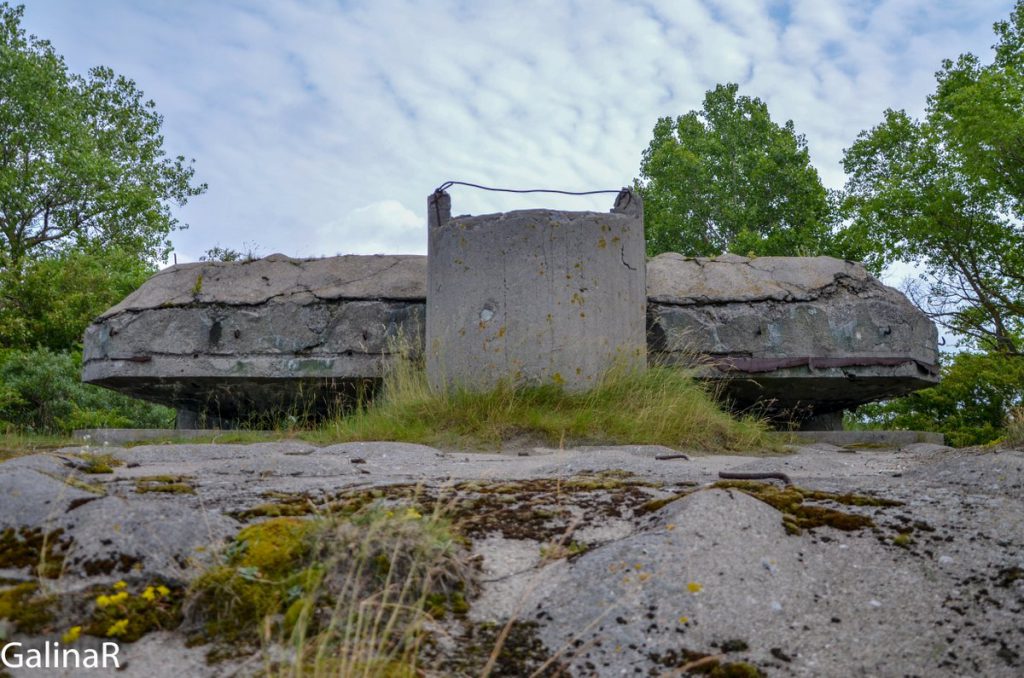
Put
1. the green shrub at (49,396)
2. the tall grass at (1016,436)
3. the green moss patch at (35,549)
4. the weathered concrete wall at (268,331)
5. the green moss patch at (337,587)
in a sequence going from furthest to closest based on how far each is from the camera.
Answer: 1. the green shrub at (49,396)
2. the weathered concrete wall at (268,331)
3. the tall grass at (1016,436)
4. the green moss patch at (35,549)
5. the green moss patch at (337,587)

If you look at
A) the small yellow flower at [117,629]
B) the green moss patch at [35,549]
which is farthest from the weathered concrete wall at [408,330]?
the small yellow flower at [117,629]

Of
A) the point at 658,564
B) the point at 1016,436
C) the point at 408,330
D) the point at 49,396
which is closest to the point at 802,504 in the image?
the point at 658,564

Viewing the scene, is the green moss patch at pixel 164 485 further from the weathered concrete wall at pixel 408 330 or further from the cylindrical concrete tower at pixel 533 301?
the weathered concrete wall at pixel 408 330

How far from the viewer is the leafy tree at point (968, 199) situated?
15.4 meters

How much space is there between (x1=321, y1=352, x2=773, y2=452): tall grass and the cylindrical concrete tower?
0.16 m

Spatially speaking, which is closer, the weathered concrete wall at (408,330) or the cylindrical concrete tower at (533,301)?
the cylindrical concrete tower at (533,301)

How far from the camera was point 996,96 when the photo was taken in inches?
630

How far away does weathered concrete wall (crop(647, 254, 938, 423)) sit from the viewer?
8258 mm

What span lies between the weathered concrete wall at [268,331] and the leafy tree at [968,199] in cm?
997

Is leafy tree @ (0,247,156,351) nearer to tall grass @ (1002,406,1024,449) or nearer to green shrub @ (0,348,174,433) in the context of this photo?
green shrub @ (0,348,174,433)

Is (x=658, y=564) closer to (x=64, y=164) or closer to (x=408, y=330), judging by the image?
(x=408, y=330)

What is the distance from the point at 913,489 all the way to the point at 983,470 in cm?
35

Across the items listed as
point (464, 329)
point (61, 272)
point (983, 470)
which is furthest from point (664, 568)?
point (61, 272)

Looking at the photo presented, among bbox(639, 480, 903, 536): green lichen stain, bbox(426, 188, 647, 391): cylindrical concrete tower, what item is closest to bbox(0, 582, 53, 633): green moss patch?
bbox(639, 480, 903, 536): green lichen stain
